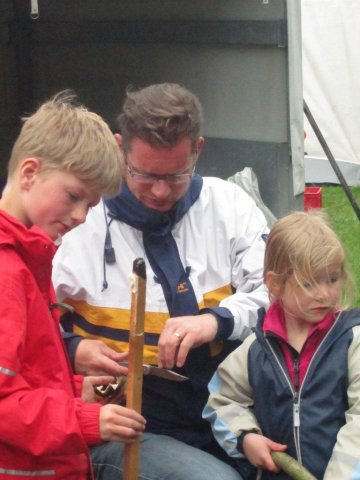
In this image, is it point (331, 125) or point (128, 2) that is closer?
point (128, 2)

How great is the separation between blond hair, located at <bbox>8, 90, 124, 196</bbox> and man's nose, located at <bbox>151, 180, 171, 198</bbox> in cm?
42

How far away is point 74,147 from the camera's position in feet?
7.64

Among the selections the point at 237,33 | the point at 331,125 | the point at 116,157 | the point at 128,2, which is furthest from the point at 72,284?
the point at 331,125

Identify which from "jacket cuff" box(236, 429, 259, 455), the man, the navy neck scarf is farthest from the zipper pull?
the navy neck scarf

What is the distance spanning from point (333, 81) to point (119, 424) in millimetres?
8897

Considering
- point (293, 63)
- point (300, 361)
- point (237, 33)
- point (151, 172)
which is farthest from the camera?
point (237, 33)

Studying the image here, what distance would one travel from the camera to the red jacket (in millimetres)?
2143

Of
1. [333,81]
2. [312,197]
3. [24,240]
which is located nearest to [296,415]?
[24,240]

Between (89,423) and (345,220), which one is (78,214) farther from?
(345,220)

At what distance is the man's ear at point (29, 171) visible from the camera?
2312 millimetres

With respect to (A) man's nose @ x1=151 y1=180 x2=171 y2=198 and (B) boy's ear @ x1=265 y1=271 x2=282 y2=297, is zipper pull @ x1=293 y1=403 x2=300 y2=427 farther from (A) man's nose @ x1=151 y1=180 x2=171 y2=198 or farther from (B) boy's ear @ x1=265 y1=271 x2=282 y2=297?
(A) man's nose @ x1=151 y1=180 x2=171 y2=198

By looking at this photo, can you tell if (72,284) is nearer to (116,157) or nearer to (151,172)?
(151,172)

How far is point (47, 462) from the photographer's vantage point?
90.5 inches

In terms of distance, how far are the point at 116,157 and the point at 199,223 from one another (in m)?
0.67
